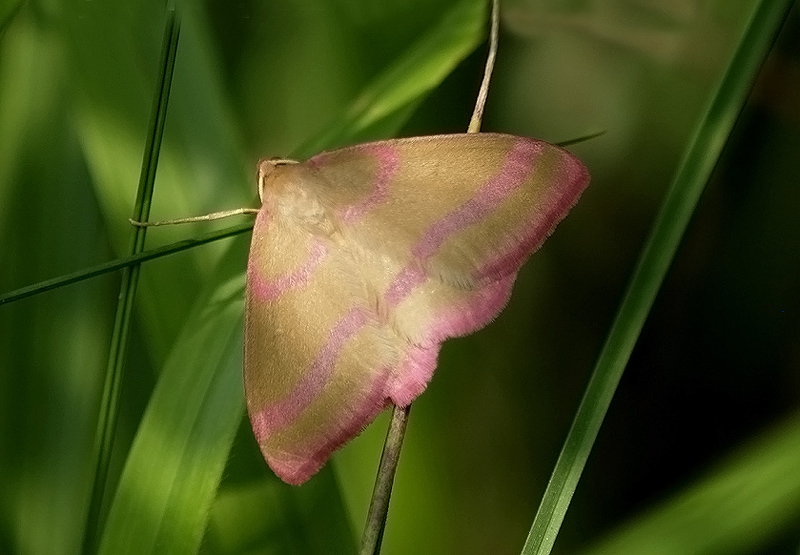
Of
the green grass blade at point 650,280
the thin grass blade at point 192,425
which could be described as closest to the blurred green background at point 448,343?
the thin grass blade at point 192,425

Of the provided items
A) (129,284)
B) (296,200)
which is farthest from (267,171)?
(129,284)

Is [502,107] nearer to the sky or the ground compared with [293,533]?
nearer to the sky

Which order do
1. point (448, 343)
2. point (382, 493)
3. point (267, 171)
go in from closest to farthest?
point (382, 493) < point (267, 171) < point (448, 343)

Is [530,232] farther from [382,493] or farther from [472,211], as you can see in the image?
[382,493]

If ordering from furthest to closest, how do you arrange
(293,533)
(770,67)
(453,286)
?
(770,67) < (293,533) < (453,286)

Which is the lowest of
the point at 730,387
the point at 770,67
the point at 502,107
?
the point at 730,387

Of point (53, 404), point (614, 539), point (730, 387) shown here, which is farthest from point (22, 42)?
point (730, 387)

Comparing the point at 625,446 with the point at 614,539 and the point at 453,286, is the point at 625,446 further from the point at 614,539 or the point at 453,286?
the point at 453,286

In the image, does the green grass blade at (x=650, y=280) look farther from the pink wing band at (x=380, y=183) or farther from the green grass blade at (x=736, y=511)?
the pink wing band at (x=380, y=183)

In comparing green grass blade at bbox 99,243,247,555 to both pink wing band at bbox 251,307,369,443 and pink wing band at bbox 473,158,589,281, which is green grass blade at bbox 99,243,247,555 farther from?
pink wing band at bbox 473,158,589,281
